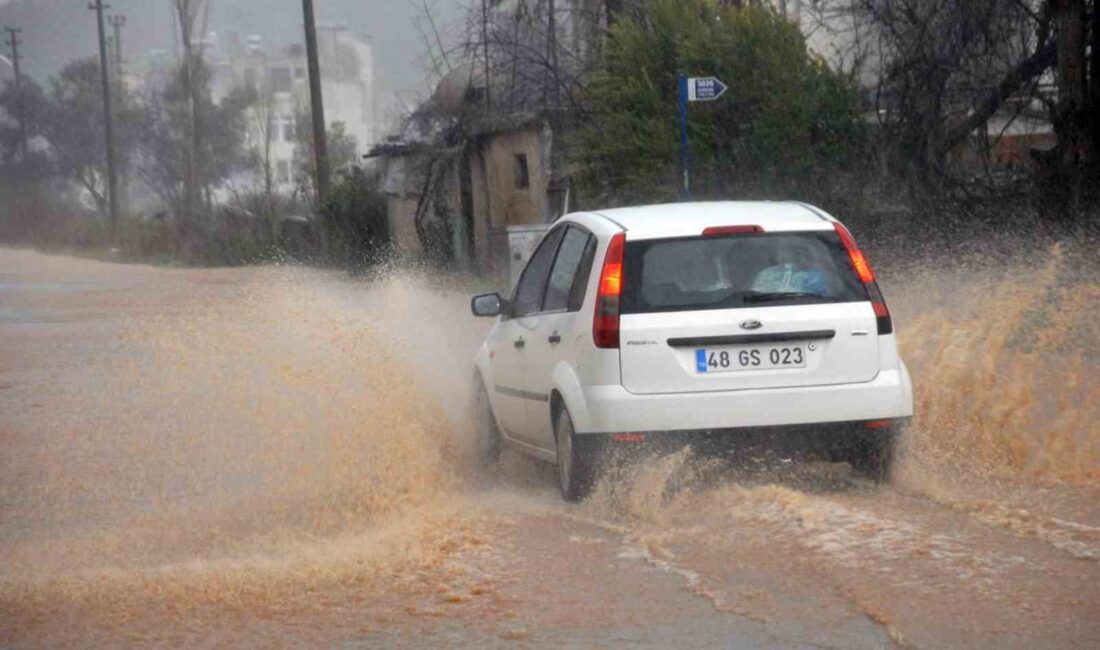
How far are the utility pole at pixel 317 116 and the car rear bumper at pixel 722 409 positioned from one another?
1474 inches

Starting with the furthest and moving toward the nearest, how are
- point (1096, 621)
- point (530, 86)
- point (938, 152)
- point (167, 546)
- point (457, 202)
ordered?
1. point (457, 202)
2. point (530, 86)
3. point (938, 152)
4. point (167, 546)
5. point (1096, 621)

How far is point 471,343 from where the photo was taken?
17438 millimetres

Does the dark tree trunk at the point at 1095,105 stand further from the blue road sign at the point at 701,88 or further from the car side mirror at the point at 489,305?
the car side mirror at the point at 489,305

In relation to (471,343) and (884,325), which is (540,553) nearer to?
(884,325)

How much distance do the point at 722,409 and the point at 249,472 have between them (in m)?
3.55

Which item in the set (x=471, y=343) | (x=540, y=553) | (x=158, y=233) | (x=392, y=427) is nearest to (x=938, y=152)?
(x=471, y=343)

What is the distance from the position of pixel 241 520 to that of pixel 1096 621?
439 centimetres

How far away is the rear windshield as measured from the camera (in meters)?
8.30

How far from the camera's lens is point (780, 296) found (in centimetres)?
832

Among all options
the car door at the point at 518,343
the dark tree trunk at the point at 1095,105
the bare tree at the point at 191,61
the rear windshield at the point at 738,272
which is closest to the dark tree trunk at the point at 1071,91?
the dark tree trunk at the point at 1095,105

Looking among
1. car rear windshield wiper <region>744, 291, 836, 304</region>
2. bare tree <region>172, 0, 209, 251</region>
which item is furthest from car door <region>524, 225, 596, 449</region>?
bare tree <region>172, 0, 209, 251</region>

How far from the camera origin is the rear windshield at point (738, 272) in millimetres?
8305

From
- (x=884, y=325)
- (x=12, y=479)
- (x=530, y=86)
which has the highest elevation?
(x=530, y=86)

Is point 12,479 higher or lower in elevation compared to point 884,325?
lower
